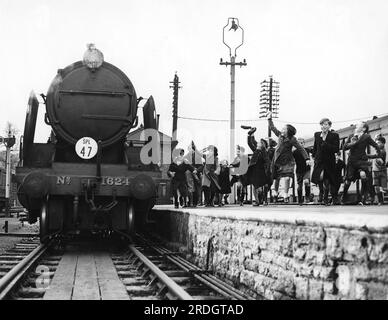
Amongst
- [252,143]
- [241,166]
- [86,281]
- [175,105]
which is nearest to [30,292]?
[86,281]

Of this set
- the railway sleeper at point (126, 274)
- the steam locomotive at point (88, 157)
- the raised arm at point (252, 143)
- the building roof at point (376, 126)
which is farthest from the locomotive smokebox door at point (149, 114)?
the building roof at point (376, 126)

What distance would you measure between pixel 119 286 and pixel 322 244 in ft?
9.08

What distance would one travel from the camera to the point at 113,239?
12.0 metres

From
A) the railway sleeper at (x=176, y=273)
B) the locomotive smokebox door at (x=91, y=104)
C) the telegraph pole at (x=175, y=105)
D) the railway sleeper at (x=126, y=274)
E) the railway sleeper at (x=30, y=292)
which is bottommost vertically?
the railway sleeper at (x=30, y=292)

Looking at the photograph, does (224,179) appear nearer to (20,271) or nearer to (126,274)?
(126,274)

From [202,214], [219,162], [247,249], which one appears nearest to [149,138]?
[202,214]

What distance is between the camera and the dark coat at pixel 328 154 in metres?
9.49

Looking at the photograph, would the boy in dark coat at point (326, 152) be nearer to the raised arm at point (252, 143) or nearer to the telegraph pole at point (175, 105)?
the raised arm at point (252, 143)

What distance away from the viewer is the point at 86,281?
257 inches

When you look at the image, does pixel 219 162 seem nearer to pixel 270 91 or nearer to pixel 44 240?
pixel 44 240

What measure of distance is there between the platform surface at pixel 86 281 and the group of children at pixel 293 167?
147 inches

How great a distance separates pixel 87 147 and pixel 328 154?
4075 mm

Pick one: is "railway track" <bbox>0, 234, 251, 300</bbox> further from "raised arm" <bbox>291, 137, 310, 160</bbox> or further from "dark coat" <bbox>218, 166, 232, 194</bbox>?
"dark coat" <bbox>218, 166, 232, 194</bbox>

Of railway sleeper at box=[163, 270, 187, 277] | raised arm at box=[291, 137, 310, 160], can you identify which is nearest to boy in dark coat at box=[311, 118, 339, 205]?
raised arm at box=[291, 137, 310, 160]
